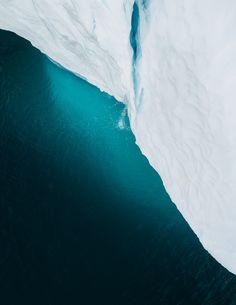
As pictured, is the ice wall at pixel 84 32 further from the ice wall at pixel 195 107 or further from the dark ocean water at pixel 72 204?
the dark ocean water at pixel 72 204

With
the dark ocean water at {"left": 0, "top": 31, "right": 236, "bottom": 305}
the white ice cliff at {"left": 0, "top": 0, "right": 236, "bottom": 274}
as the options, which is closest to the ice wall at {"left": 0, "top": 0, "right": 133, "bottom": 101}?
the white ice cliff at {"left": 0, "top": 0, "right": 236, "bottom": 274}

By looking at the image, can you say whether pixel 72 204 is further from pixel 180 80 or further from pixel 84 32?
pixel 180 80

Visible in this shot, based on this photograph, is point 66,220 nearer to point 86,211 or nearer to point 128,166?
point 86,211

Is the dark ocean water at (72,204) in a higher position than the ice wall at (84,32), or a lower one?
lower

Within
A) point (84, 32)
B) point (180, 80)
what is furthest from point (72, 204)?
point (180, 80)

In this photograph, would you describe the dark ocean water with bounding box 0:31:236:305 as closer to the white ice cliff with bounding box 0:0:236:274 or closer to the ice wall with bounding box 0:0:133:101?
the ice wall with bounding box 0:0:133:101

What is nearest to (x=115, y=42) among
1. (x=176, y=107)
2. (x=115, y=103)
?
(x=176, y=107)

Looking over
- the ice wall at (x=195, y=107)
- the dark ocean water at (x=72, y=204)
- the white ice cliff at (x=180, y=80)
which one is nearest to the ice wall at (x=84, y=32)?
the white ice cliff at (x=180, y=80)
